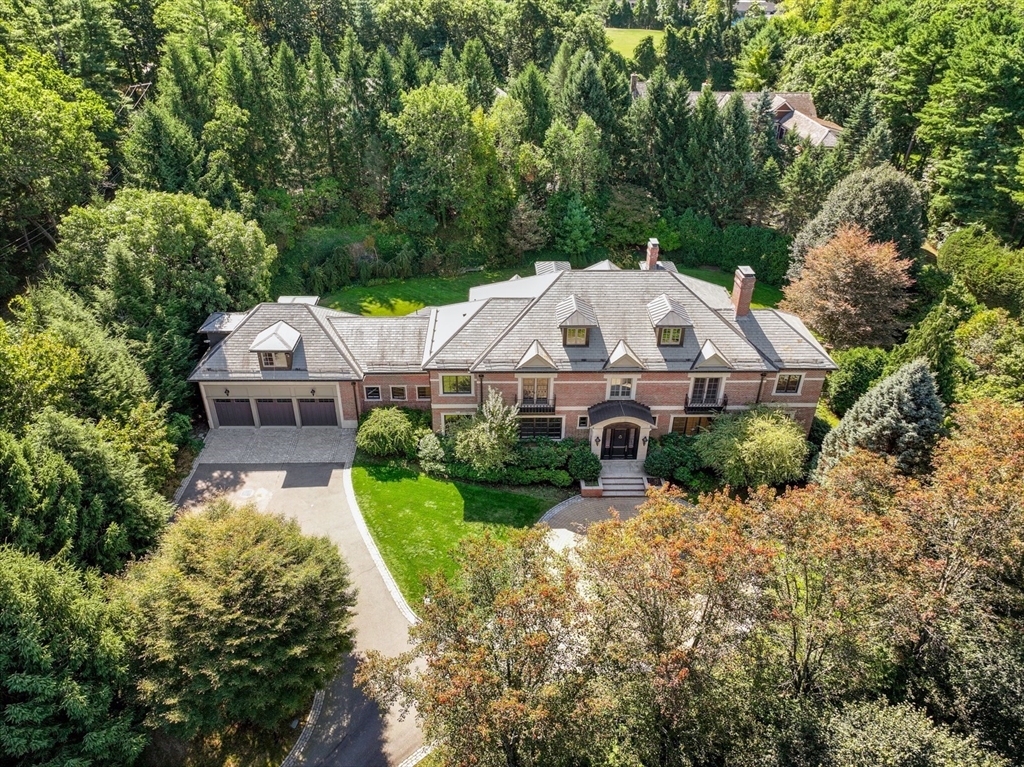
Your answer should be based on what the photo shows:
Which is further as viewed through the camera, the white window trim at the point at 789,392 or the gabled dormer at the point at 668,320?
the white window trim at the point at 789,392

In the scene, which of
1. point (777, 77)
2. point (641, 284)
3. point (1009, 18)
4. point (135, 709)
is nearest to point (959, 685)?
point (641, 284)

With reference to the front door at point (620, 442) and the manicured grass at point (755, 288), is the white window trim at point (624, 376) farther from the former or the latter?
the manicured grass at point (755, 288)

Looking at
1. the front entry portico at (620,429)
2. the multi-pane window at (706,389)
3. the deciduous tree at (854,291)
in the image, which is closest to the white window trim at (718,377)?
the multi-pane window at (706,389)

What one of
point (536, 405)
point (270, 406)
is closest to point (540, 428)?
point (536, 405)

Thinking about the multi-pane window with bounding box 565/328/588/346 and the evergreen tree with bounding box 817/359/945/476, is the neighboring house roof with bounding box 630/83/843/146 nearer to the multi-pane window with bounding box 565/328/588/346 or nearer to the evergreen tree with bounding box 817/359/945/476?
the multi-pane window with bounding box 565/328/588/346

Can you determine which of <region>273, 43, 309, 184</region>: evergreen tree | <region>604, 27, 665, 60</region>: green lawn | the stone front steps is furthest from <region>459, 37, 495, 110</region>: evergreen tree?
<region>604, 27, 665, 60</region>: green lawn
